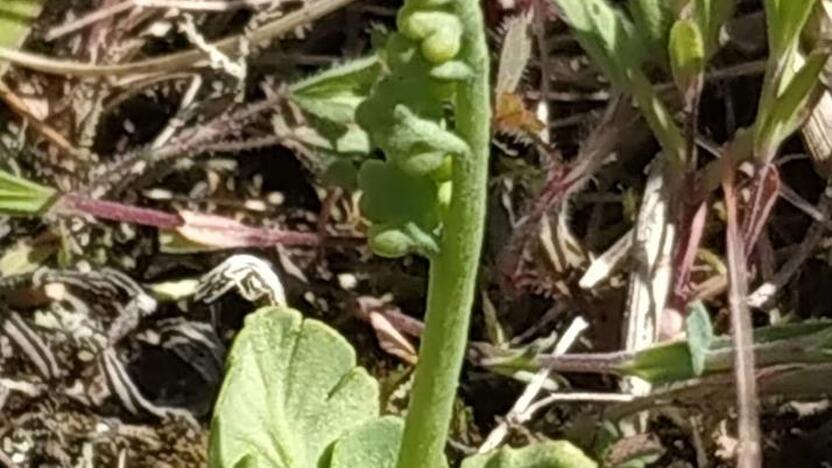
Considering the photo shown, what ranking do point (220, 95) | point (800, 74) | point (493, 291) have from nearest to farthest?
point (800, 74) → point (493, 291) → point (220, 95)

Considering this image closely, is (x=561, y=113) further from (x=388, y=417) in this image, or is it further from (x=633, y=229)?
(x=388, y=417)

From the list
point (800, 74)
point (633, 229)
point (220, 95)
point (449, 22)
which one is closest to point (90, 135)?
point (220, 95)

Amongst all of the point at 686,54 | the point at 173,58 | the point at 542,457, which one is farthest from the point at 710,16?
the point at 173,58

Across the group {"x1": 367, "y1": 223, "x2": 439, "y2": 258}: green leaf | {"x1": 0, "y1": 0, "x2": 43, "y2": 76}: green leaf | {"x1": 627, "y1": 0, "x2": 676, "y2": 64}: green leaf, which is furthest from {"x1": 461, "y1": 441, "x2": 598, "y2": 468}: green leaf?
{"x1": 0, "y1": 0, "x2": 43, "y2": 76}: green leaf

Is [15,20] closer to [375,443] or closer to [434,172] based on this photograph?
[375,443]

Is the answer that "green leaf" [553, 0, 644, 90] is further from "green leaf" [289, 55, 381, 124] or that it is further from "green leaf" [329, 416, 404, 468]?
"green leaf" [329, 416, 404, 468]

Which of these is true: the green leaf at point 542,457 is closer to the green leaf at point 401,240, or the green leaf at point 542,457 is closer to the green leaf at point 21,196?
the green leaf at point 401,240
